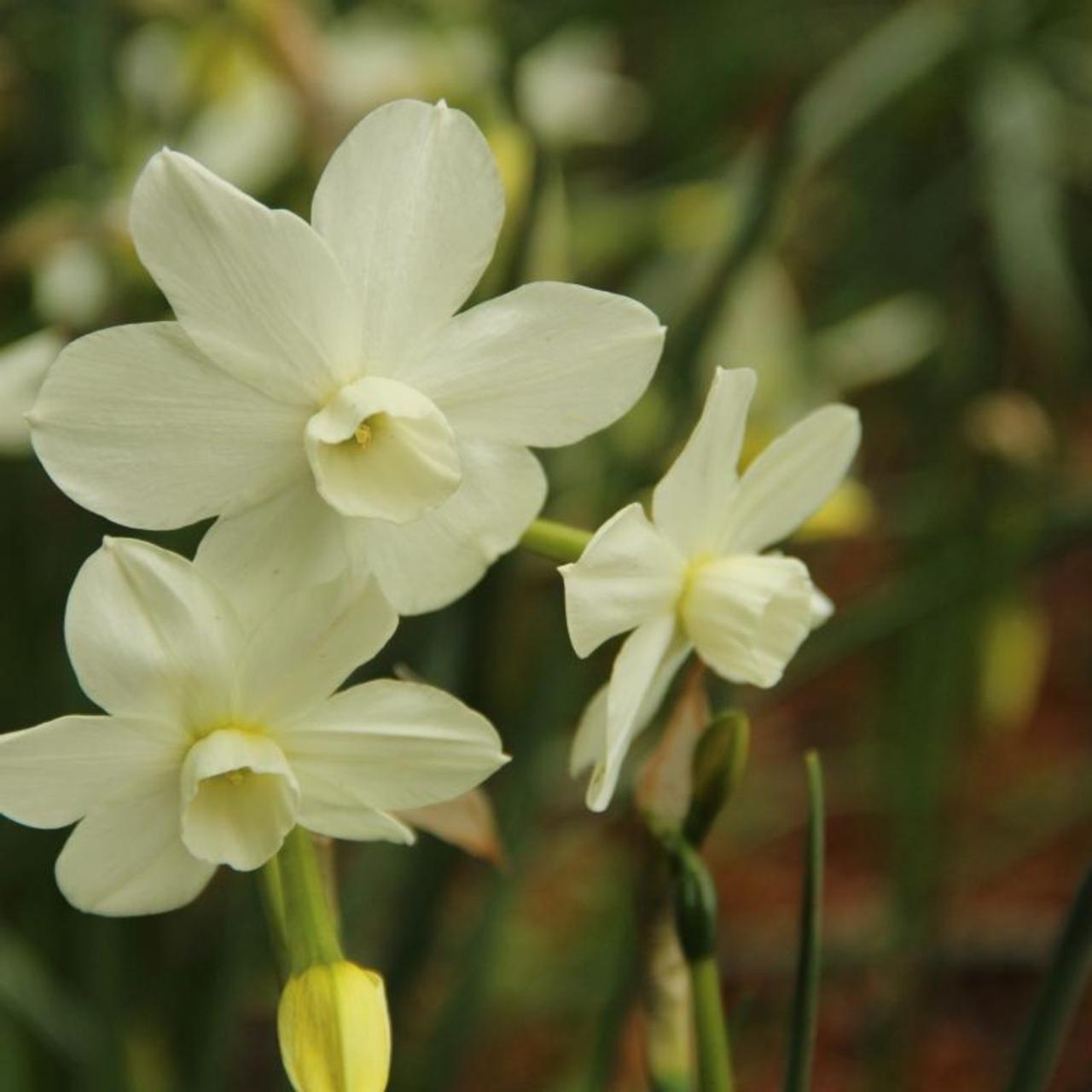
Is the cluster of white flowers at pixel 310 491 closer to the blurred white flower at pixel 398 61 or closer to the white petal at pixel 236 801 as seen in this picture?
the white petal at pixel 236 801

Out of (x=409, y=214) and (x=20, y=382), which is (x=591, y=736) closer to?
(x=409, y=214)

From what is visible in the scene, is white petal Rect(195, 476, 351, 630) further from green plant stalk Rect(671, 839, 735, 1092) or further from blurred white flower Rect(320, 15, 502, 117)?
blurred white flower Rect(320, 15, 502, 117)

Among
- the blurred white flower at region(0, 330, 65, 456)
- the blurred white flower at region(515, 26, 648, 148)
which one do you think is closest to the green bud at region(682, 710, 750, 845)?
the blurred white flower at region(0, 330, 65, 456)

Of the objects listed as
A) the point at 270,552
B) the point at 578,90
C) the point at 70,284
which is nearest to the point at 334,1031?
the point at 270,552

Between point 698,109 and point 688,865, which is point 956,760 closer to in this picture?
point 698,109

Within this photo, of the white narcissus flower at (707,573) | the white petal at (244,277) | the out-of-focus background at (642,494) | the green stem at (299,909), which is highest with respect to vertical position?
the white petal at (244,277)

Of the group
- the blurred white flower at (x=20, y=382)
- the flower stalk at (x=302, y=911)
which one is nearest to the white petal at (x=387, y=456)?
the flower stalk at (x=302, y=911)
